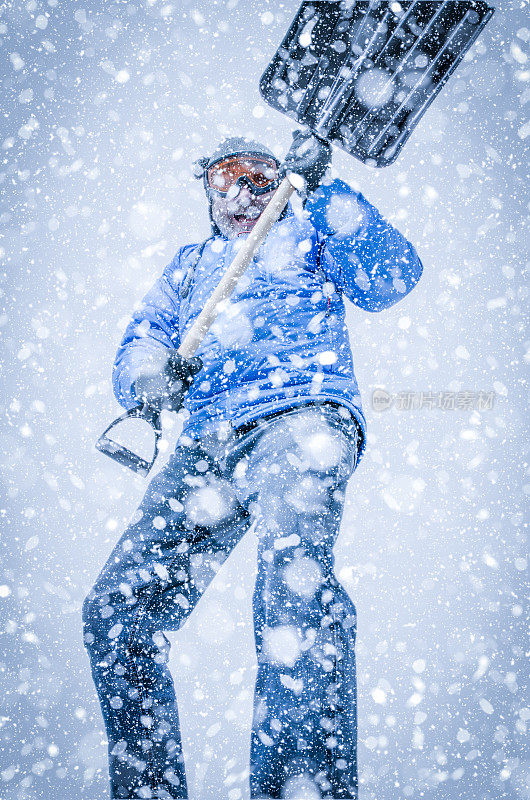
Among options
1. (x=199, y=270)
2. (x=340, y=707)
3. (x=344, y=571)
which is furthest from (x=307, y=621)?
(x=344, y=571)

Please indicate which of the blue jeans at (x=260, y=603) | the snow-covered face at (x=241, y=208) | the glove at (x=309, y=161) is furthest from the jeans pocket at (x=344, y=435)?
the snow-covered face at (x=241, y=208)

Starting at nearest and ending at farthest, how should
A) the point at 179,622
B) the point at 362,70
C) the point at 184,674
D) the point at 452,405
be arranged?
the point at 179,622 < the point at 362,70 < the point at 184,674 < the point at 452,405

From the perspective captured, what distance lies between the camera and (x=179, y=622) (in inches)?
41.4

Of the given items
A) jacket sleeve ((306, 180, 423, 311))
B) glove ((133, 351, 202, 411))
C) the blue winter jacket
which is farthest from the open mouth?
glove ((133, 351, 202, 411))

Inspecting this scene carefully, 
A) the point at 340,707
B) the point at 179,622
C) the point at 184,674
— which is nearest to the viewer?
the point at 340,707

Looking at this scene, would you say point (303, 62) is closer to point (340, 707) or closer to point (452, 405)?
point (452, 405)

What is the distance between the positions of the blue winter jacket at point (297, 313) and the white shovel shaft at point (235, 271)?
0.06ft

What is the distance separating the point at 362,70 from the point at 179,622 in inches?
48.2

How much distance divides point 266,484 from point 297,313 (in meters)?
0.35

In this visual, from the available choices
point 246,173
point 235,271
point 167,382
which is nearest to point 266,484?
point 167,382

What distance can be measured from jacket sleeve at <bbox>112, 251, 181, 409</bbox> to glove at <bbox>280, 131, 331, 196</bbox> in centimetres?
37

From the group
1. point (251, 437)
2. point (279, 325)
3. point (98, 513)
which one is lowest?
point (98, 513)

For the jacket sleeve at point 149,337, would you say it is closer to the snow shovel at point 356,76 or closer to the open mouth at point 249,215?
the snow shovel at point 356,76

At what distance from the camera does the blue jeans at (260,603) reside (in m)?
0.66
